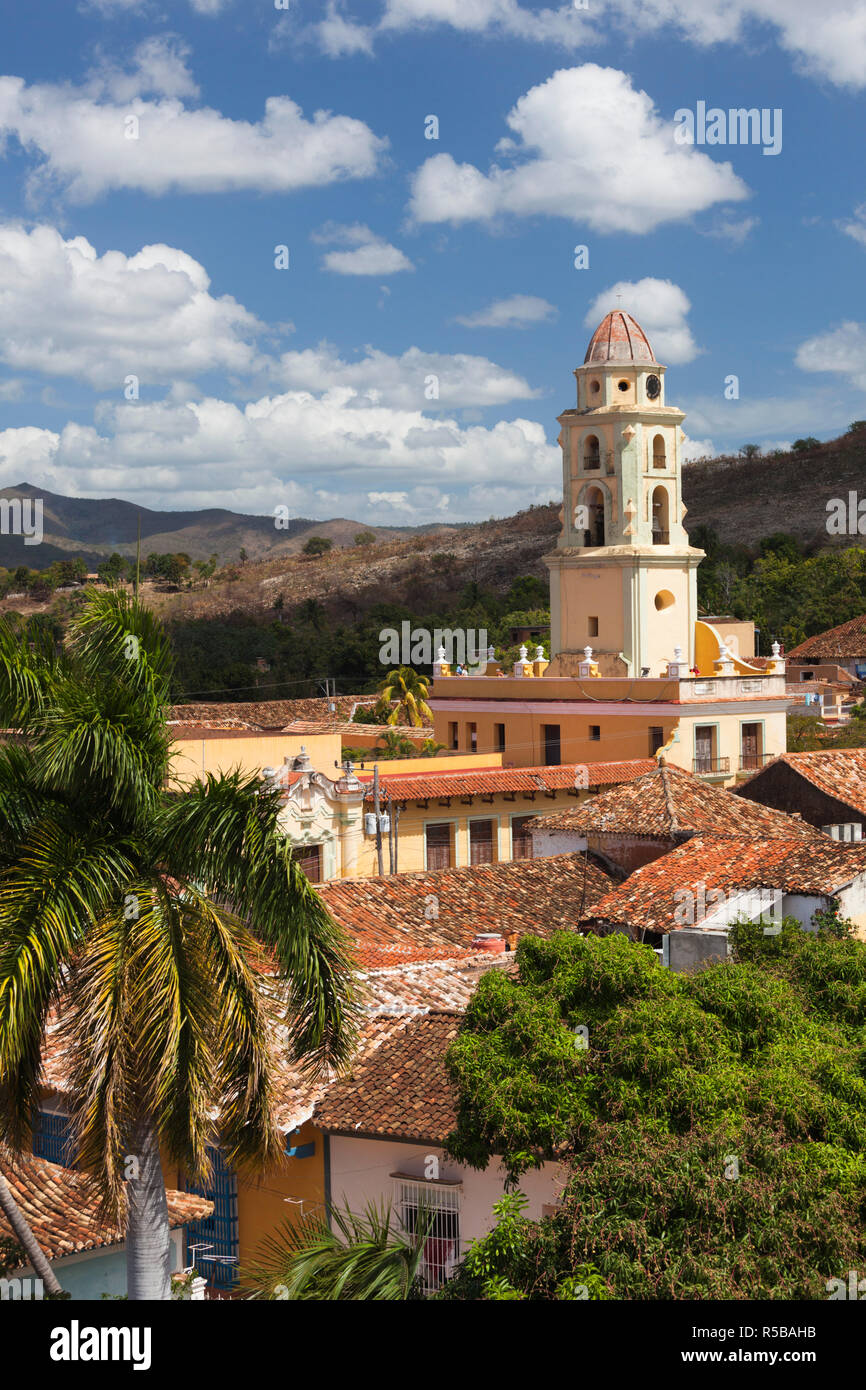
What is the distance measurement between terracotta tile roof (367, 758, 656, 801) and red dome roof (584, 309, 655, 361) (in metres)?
13.5

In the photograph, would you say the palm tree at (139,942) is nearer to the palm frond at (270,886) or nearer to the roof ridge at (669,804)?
the palm frond at (270,886)

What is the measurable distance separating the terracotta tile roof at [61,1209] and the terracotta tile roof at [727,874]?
7.10m

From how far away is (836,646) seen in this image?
76812 mm

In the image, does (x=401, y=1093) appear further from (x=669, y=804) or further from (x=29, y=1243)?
(x=669, y=804)

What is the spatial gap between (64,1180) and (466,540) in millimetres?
150272

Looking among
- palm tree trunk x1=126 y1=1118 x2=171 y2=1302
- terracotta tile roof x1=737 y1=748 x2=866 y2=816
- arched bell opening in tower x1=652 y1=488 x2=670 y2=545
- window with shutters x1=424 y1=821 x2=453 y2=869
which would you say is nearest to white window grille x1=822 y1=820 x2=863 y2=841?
terracotta tile roof x1=737 y1=748 x2=866 y2=816

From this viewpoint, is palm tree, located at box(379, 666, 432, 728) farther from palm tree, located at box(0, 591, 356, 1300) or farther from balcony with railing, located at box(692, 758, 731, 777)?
palm tree, located at box(0, 591, 356, 1300)

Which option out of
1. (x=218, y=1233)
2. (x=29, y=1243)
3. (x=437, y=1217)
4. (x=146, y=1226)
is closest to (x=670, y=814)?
(x=218, y=1233)

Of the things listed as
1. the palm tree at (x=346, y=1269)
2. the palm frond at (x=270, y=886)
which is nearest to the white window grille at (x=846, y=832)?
the palm tree at (x=346, y=1269)

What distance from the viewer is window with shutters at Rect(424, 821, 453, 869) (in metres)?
33.5

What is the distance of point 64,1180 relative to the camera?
12.8 meters

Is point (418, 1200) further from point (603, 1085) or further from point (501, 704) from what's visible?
point (501, 704)

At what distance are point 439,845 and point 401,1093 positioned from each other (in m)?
20.7
